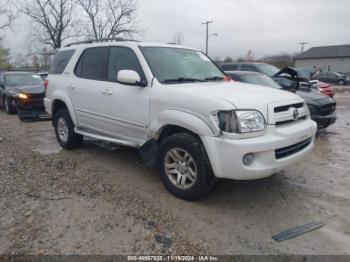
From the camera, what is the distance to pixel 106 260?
2.64m

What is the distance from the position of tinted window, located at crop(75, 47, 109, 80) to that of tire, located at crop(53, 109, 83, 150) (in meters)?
0.91

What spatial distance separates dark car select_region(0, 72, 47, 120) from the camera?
9.09 metres

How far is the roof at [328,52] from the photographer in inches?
2205

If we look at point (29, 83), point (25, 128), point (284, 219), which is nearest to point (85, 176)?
point (284, 219)

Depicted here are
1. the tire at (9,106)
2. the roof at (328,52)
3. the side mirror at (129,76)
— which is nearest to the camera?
the side mirror at (129,76)

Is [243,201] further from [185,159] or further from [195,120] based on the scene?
[195,120]

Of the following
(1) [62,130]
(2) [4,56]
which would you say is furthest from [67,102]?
(2) [4,56]

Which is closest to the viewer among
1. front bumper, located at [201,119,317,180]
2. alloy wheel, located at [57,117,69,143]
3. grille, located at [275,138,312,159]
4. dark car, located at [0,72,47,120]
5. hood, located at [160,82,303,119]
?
front bumper, located at [201,119,317,180]

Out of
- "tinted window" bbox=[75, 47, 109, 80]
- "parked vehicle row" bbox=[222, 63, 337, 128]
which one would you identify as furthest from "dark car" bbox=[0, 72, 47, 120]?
"parked vehicle row" bbox=[222, 63, 337, 128]

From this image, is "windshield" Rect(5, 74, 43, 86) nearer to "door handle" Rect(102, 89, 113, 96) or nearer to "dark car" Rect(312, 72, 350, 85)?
"door handle" Rect(102, 89, 113, 96)

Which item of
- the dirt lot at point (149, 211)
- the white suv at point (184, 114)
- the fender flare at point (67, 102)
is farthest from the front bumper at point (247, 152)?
the fender flare at point (67, 102)

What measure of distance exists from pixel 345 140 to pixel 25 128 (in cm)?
810

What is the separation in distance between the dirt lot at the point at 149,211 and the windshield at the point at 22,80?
20.8ft

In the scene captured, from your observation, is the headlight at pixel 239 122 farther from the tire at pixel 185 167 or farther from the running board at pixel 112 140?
the running board at pixel 112 140
